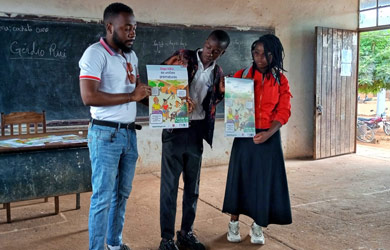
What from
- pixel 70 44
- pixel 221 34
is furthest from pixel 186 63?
pixel 70 44

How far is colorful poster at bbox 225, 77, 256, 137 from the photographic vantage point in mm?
2508

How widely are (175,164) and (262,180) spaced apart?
636mm

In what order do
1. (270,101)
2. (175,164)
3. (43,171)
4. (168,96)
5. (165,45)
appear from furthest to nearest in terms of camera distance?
(165,45), (43,171), (270,101), (175,164), (168,96)

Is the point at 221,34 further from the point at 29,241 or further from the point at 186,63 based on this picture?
the point at 29,241

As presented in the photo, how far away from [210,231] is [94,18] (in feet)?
9.45

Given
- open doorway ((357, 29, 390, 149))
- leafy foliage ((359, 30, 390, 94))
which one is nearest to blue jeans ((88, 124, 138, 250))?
open doorway ((357, 29, 390, 149))

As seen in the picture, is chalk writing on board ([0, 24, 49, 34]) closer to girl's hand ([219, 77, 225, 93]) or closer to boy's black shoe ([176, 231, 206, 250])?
girl's hand ([219, 77, 225, 93])

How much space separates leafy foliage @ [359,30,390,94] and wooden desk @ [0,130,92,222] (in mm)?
9054

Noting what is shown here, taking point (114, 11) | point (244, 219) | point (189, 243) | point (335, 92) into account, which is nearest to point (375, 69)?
point (335, 92)

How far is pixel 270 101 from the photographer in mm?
2621

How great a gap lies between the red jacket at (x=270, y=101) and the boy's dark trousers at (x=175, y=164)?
1.45ft

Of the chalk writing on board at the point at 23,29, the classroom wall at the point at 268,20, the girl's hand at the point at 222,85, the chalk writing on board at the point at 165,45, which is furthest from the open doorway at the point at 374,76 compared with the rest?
the chalk writing on board at the point at 23,29

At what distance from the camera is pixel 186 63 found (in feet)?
7.98

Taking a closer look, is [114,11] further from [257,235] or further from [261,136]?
[257,235]
